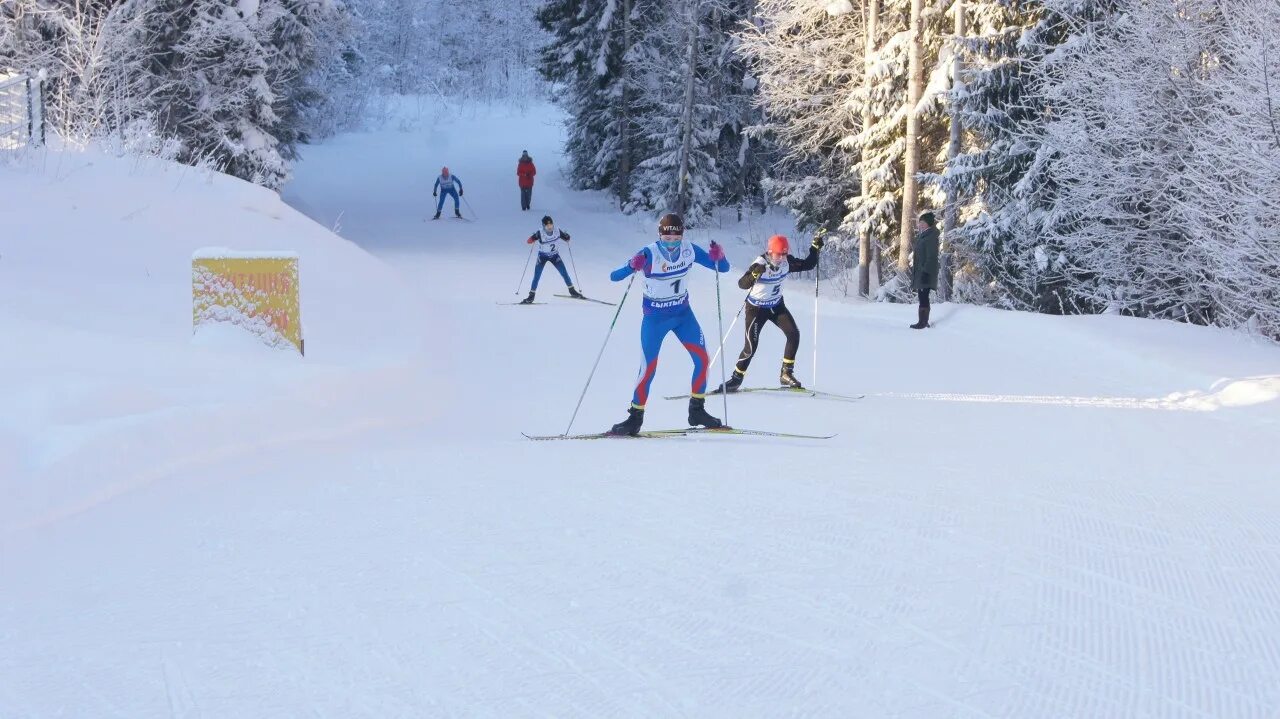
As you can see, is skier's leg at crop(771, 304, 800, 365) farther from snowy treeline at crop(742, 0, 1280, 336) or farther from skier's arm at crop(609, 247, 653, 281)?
snowy treeline at crop(742, 0, 1280, 336)

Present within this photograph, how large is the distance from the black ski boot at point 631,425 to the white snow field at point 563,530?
0.48m

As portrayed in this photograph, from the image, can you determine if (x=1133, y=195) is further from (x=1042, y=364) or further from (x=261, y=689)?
(x=261, y=689)

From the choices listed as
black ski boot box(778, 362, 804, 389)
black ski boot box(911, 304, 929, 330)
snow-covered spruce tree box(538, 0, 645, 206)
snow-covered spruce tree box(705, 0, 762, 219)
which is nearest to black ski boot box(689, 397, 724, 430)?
black ski boot box(778, 362, 804, 389)

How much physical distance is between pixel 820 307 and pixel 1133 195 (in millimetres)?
5580

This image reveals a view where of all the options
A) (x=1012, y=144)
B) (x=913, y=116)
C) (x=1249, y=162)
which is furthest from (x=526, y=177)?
(x=1249, y=162)

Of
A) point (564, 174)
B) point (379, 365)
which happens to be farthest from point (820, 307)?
point (564, 174)

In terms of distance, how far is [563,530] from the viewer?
5.46 metres

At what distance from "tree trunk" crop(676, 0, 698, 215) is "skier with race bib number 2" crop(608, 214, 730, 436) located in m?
24.2

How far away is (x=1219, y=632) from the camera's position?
4.18 metres

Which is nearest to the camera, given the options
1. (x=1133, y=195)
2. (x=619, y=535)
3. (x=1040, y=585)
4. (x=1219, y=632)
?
(x=1219, y=632)

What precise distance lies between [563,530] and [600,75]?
1284 inches

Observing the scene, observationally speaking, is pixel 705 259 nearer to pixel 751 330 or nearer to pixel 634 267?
pixel 634 267

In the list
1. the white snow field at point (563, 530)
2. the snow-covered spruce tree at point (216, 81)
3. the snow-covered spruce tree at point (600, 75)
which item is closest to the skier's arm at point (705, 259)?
the white snow field at point (563, 530)

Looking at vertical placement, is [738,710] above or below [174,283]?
below
